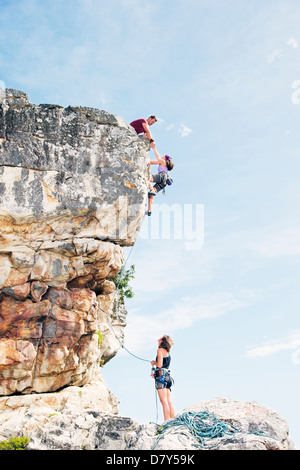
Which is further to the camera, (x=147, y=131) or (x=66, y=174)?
(x=147, y=131)

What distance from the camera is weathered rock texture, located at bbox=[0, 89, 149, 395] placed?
13.7 m

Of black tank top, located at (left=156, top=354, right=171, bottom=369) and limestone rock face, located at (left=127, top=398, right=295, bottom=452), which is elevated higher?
black tank top, located at (left=156, top=354, right=171, bottom=369)

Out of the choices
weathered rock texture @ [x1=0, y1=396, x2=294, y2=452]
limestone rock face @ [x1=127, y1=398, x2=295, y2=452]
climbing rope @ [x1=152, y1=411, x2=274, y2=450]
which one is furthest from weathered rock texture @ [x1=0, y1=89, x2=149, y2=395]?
climbing rope @ [x1=152, y1=411, x2=274, y2=450]

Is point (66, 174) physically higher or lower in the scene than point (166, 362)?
higher

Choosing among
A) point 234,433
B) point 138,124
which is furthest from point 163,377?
point 138,124

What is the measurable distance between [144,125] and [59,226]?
5426mm

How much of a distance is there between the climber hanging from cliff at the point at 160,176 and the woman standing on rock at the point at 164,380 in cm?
618

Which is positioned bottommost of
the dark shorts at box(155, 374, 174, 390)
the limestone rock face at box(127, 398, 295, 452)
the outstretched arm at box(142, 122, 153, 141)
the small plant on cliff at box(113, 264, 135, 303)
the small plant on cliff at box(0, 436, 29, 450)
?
the small plant on cliff at box(0, 436, 29, 450)

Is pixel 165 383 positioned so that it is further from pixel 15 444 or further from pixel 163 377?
pixel 15 444

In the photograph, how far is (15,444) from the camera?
1040 cm

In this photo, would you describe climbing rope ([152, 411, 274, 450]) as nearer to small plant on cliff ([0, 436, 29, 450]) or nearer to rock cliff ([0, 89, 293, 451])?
small plant on cliff ([0, 436, 29, 450])

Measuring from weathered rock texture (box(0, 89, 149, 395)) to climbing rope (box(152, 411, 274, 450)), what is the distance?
503cm

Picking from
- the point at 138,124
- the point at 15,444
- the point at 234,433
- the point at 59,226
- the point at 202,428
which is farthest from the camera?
the point at 138,124
